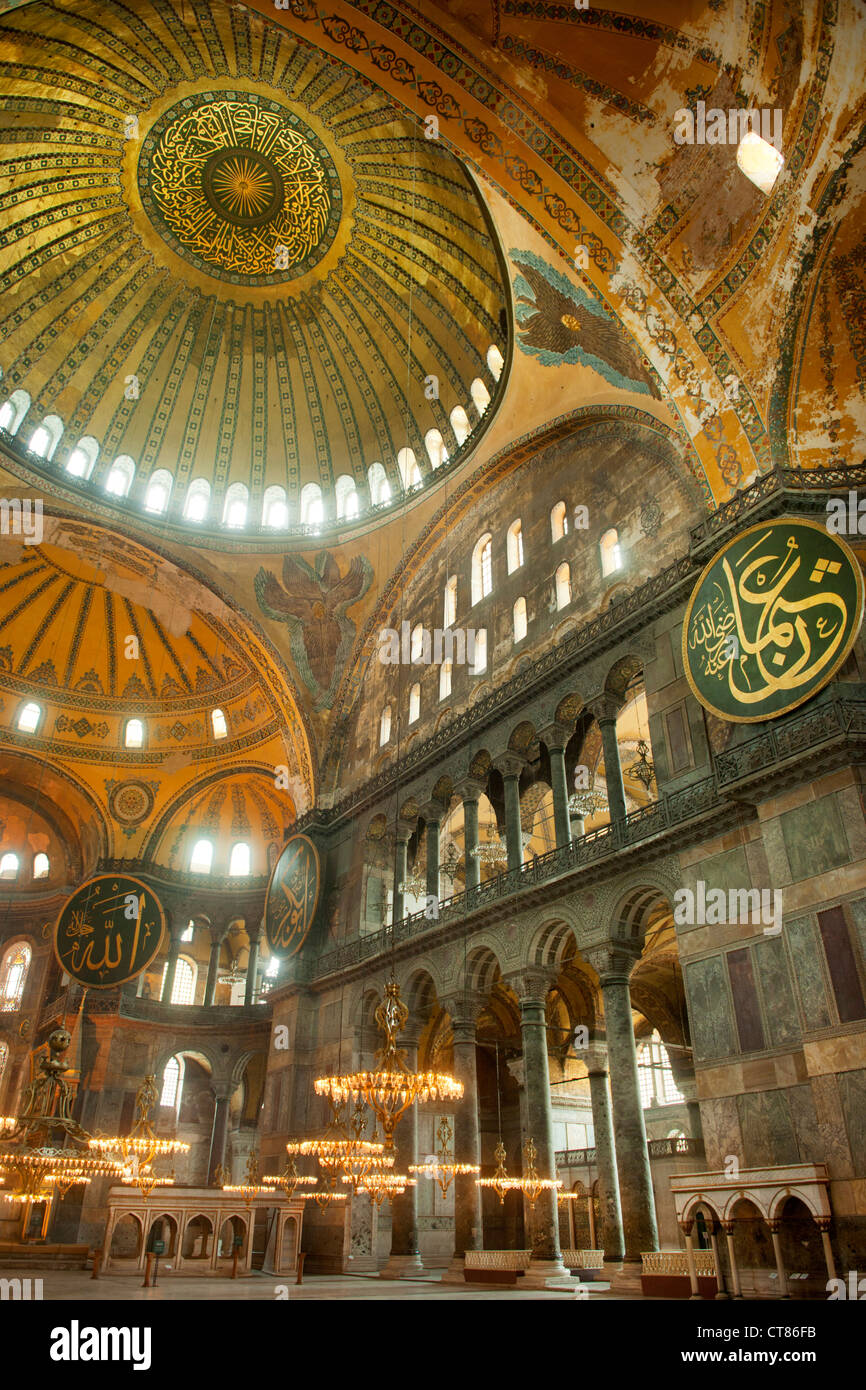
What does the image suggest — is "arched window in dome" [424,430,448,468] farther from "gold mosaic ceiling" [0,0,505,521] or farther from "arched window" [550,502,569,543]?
"arched window" [550,502,569,543]

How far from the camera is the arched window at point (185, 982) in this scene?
22.2m

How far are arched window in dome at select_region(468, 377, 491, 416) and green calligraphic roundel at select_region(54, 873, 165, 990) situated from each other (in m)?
11.3

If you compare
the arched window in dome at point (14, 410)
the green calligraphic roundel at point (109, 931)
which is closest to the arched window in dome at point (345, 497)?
the arched window in dome at point (14, 410)

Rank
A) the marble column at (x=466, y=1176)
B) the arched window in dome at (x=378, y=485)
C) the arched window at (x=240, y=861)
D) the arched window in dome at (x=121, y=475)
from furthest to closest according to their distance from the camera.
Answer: the arched window at (x=240, y=861), the arched window in dome at (x=378, y=485), the arched window in dome at (x=121, y=475), the marble column at (x=466, y=1176)

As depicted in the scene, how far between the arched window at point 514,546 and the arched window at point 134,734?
1069 cm

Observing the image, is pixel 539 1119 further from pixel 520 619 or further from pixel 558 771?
pixel 520 619

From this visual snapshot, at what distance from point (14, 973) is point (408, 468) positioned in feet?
50.7

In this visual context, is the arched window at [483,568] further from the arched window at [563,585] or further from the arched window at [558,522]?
the arched window at [563,585]

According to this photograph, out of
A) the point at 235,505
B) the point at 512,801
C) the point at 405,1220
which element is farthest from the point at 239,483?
the point at 405,1220

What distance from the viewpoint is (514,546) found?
48.3ft

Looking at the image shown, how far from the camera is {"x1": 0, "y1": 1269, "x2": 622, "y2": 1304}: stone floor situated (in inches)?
320

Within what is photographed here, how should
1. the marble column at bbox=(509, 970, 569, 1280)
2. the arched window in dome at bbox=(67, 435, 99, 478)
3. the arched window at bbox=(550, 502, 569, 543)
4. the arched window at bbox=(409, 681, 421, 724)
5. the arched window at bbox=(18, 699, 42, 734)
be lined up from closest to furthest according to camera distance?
the marble column at bbox=(509, 970, 569, 1280)
the arched window at bbox=(550, 502, 569, 543)
the arched window at bbox=(409, 681, 421, 724)
the arched window in dome at bbox=(67, 435, 99, 478)
the arched window at bbox=(18, 699, 42, 734)

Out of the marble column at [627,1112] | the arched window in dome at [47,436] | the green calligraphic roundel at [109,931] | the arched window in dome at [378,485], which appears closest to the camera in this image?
the marble column at [627,1112]

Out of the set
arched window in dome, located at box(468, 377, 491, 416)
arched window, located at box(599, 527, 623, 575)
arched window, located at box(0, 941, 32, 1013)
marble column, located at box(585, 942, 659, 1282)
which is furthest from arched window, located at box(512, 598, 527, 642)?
arched window, located at box(0, 941, 32, 1013)
